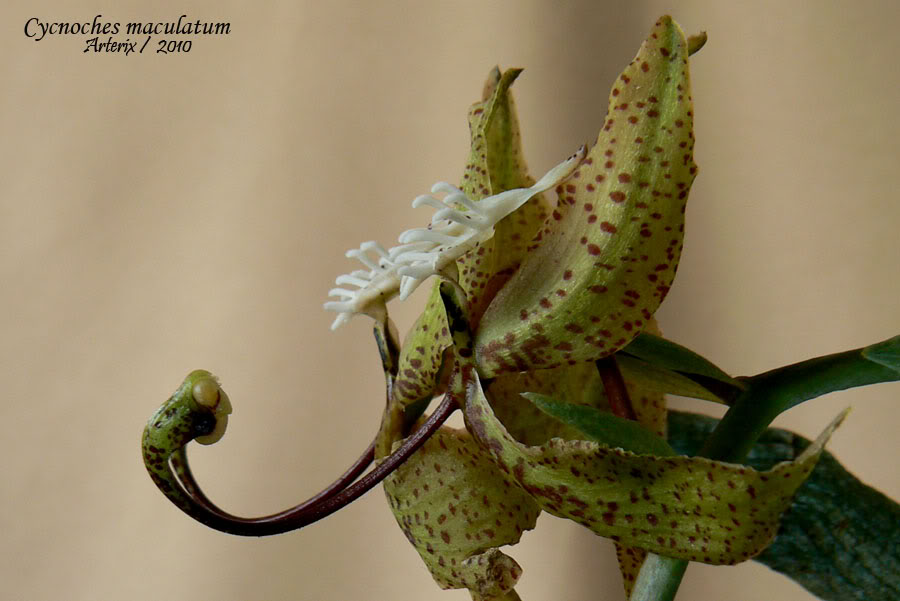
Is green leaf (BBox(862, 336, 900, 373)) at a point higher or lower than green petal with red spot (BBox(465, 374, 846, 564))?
higher

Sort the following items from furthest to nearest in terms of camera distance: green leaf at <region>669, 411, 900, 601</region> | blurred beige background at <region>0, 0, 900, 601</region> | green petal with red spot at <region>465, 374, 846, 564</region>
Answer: blurred beige background at <region>0, 0, 900, 601</region>
green leaf at <region>669, 411, 900, 601</region>
green petal with red spot at <region>465, 374, 846, 564</region>

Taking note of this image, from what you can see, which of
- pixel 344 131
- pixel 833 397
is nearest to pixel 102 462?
pixel 344 131

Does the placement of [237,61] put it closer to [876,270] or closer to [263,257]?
[263,257]

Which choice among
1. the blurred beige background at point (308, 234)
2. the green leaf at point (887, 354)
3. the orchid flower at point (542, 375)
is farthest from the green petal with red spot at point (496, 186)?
the blurred beige background at point (308, 234)

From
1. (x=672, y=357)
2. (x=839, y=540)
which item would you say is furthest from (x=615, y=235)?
(x=839, y=540)

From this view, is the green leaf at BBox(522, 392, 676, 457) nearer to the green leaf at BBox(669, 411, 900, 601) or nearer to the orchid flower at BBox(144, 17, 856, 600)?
the orchid flower at BBox(144, 17, 856, 600)

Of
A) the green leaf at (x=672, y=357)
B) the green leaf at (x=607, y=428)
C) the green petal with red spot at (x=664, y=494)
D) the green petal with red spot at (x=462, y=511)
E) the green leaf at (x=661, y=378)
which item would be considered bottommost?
the green petal with red spot at (x=462, y=511)

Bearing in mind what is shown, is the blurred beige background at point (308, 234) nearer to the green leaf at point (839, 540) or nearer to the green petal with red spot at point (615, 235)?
the green leaf at point (839, 540)

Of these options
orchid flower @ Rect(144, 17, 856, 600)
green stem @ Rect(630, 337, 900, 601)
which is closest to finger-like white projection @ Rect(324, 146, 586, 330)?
orchid flower @ Rect(144, 17, 856, 600)
